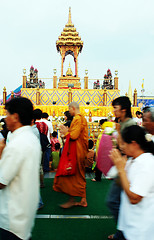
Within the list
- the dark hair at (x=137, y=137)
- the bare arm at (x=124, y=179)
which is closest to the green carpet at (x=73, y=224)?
the bare arm at (x=124, y=179)

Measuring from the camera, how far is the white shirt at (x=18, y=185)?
1.42m

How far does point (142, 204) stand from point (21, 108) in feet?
3.37

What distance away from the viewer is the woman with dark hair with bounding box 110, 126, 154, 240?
4.83 ft

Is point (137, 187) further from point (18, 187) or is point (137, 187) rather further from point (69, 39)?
point (69, 39)

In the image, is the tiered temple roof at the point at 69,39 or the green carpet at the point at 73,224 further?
the tiered temple roof at the point at 69,39

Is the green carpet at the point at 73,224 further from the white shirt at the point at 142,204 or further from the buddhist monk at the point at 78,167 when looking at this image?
the white shirt at the point at 142,204

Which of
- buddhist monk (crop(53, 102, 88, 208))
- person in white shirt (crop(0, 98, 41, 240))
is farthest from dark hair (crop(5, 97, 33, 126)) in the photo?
buddhist monk (crop(53, 102, 88, 208))

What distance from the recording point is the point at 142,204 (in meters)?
1.51

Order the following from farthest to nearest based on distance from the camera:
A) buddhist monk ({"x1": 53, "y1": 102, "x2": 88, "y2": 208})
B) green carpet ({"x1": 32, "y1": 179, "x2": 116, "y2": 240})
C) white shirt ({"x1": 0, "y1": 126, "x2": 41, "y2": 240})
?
buddhist monk ({"x1": 53, "y1": 102, "x2": 88, "y2": 208})
green carpet ({"x1": 32, "y1": 179, "x2": 116, "y2": 240})
white shirt ({"x1": 0, "y1": 126, "x2": 41, "y2": 240})

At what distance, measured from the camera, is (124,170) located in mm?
1638

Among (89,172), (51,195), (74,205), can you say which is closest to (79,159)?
(74,205)

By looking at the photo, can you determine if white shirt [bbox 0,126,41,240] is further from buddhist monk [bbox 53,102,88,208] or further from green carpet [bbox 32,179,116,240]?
buddhist monk [bbox 53,102,88,208]

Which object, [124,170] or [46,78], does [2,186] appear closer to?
[124,170]

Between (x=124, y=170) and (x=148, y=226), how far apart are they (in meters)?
0.38
